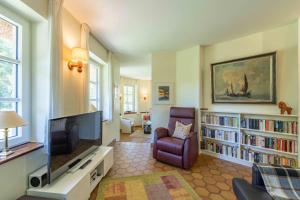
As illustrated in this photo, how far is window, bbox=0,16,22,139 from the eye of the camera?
5.66 feet

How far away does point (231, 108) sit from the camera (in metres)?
3.62

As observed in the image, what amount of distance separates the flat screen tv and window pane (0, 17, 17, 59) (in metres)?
0.85

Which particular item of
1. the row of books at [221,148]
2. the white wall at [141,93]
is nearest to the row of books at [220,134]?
the row of books at [221,148]

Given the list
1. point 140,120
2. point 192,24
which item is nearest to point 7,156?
point 192,24

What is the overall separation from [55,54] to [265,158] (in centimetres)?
367

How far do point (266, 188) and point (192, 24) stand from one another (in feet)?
8.13

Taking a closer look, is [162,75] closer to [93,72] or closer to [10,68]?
[93,72]

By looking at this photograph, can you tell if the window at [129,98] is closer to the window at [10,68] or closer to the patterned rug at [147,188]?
the patterned rug at [147,188]

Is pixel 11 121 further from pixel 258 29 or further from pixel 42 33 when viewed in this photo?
pixel 258 29

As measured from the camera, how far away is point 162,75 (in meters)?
4.60

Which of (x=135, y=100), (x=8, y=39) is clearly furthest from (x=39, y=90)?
(x=135, y=100)

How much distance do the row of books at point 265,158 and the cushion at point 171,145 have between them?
1.24 m

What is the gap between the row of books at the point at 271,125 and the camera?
2.76 m

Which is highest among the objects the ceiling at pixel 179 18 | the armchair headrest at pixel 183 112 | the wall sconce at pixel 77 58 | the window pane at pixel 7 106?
the ceiling at pixel 179 18
